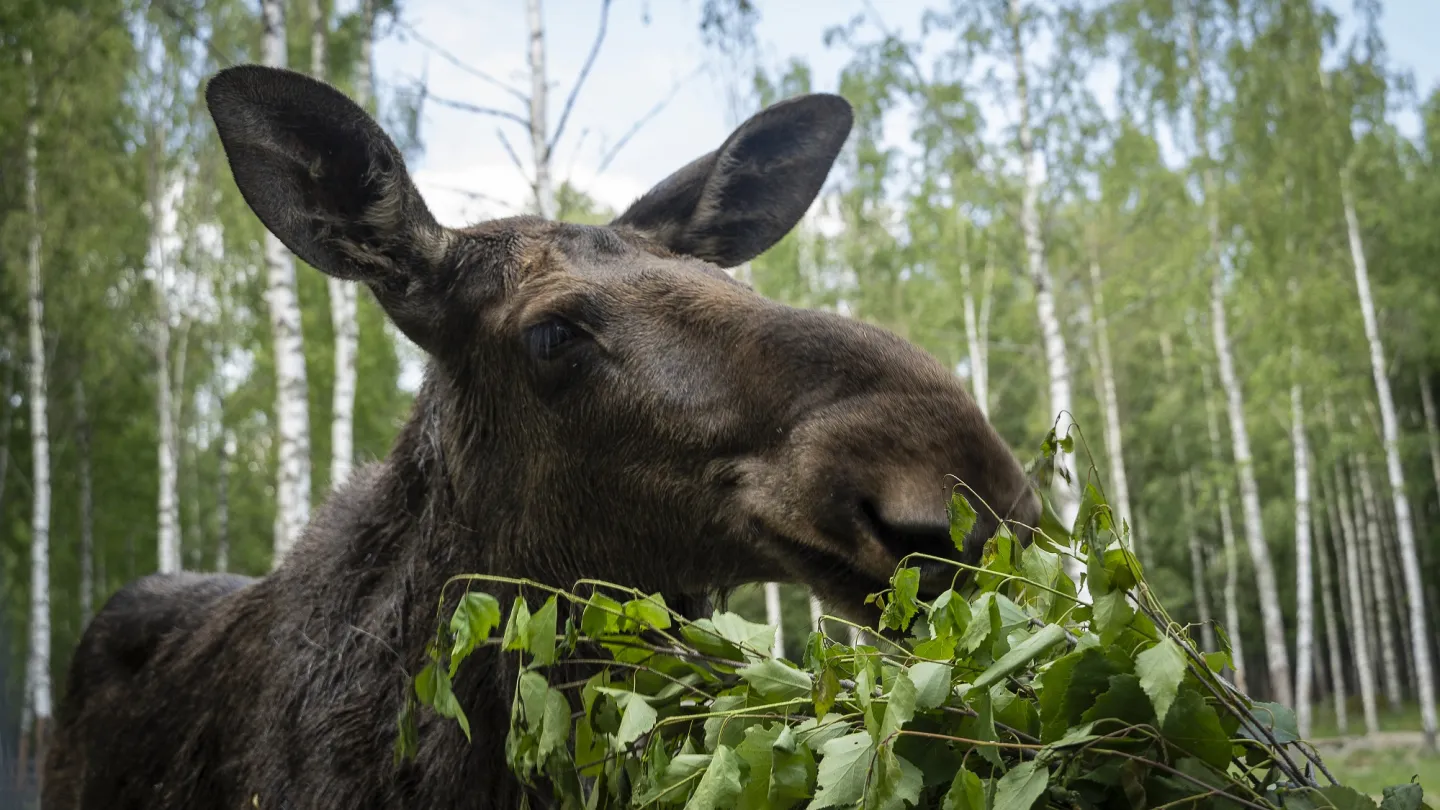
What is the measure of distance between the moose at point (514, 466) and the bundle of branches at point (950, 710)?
0.24 metres

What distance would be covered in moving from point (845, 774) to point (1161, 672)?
42 centimetres

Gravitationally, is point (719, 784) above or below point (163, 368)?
below

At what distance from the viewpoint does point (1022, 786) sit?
4.21ft

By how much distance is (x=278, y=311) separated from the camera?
12.5 meters

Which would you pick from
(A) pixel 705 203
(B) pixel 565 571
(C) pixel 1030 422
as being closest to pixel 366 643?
(B) pixel 565 571

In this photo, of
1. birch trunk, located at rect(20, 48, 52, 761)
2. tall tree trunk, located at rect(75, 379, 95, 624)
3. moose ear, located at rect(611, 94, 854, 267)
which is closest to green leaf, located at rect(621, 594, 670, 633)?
moose ear, located at rect(611, 94, 854, 267)

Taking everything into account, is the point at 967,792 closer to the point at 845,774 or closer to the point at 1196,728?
the point at 845,774

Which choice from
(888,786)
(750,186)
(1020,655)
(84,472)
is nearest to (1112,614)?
(1020,655)

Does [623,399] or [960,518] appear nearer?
[960,518]

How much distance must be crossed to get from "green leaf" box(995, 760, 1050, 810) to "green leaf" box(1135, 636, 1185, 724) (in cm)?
16

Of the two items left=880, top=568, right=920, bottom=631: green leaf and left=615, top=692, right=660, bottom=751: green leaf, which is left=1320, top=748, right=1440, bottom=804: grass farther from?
left=615, top=692, right=660, bottom=751: green leaf

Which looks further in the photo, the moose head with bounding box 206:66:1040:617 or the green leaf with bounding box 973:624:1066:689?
the moose head with bounding box 206:66:1040:617

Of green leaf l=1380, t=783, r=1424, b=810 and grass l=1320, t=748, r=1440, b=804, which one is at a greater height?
green leaf l=1380, t=783, r=1424, b=810

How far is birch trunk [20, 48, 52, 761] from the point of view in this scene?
20.5m
